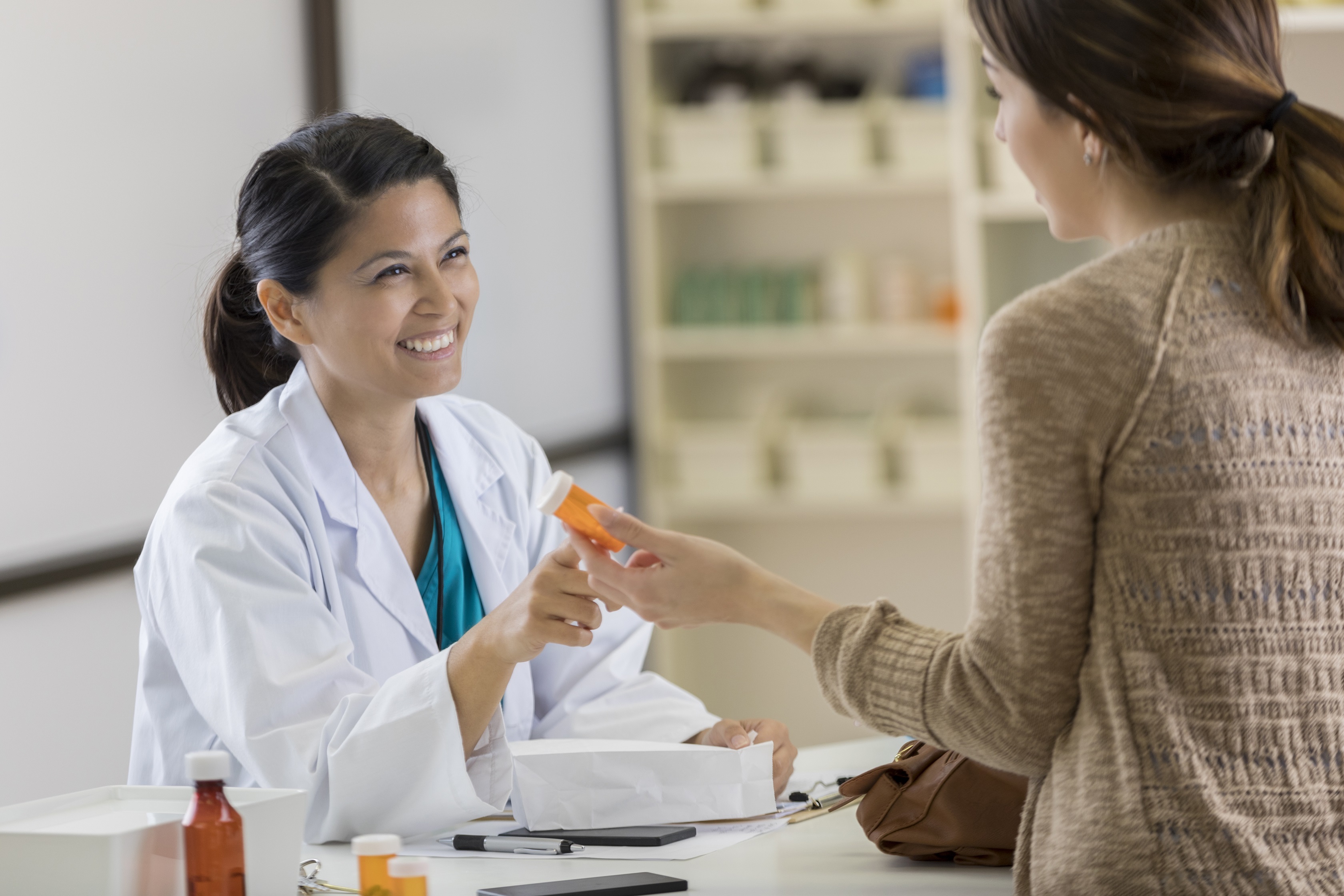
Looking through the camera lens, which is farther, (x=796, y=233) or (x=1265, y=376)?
(x=796, y=233)

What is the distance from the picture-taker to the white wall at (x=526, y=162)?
289 centimetres

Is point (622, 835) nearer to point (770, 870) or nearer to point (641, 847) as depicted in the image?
point (641, 847)

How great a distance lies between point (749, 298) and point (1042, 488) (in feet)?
8.88

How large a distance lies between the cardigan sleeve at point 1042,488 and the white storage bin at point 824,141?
2.58 metres

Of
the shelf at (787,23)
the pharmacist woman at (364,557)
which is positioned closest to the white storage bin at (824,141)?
the shelf at (787,23)

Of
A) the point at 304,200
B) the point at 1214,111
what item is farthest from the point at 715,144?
the point at 1214,111

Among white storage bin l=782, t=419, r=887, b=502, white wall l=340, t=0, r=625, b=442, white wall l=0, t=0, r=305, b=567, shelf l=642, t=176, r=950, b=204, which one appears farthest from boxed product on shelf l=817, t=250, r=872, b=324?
white wall l=0, t=0, r=305, b=567

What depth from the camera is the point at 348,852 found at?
1364 millimetres

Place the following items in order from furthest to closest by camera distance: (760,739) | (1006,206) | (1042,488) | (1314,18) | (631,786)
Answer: (1006,206) → (1314,18) → (760,739) → (631,786) → (1042,488)

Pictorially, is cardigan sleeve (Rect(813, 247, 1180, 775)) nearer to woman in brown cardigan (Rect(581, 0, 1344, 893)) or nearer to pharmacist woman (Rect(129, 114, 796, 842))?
woman in brown cardigan (Rect(581, 0, 1344, 893))

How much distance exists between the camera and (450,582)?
5.74ft

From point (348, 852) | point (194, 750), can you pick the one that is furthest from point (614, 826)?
point (194, 750)

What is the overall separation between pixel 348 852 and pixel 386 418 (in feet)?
1.87

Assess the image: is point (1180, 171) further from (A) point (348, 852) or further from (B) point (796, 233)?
(B) point (796, 233)
